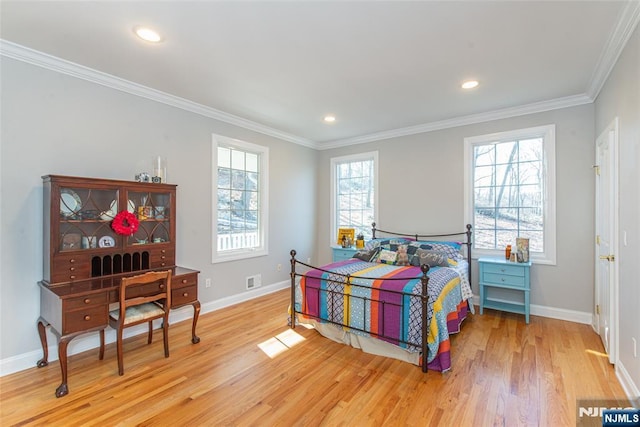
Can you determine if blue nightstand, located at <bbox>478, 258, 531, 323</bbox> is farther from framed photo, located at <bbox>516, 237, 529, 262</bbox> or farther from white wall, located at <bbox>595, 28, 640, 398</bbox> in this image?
white wall, located at <bbox>595, 28, 640, 398</bbox>

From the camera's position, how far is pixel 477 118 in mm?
4355

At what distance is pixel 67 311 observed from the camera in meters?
2.34

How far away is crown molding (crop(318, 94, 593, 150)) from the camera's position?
3744 mm

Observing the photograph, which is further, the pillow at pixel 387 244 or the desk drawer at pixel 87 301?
the pillow at pixel 387 244

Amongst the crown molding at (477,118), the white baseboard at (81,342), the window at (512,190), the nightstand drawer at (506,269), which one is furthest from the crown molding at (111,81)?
the nightstand drawer at (506,269)

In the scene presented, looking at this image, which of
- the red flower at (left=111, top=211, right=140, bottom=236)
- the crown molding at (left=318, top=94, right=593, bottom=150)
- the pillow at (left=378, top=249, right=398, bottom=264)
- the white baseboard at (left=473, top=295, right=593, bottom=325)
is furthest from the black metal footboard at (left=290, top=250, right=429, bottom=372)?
the crown molding at (left=318, top=94, right=593, bottom=150)

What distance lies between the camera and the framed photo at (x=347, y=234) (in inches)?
213

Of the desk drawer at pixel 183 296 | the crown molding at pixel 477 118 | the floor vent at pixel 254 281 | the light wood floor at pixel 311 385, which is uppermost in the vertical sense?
the crown molding at pixel 477 118

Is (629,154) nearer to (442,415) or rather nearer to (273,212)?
(442,415)

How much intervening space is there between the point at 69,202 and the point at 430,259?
395 centimetres

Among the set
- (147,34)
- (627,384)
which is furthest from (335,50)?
(627,384)

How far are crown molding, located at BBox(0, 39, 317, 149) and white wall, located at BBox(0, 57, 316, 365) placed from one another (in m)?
0.05

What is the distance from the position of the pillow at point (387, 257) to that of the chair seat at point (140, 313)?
273 cm

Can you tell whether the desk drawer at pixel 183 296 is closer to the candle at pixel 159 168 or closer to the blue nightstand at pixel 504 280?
the candle at pixel 159 168
